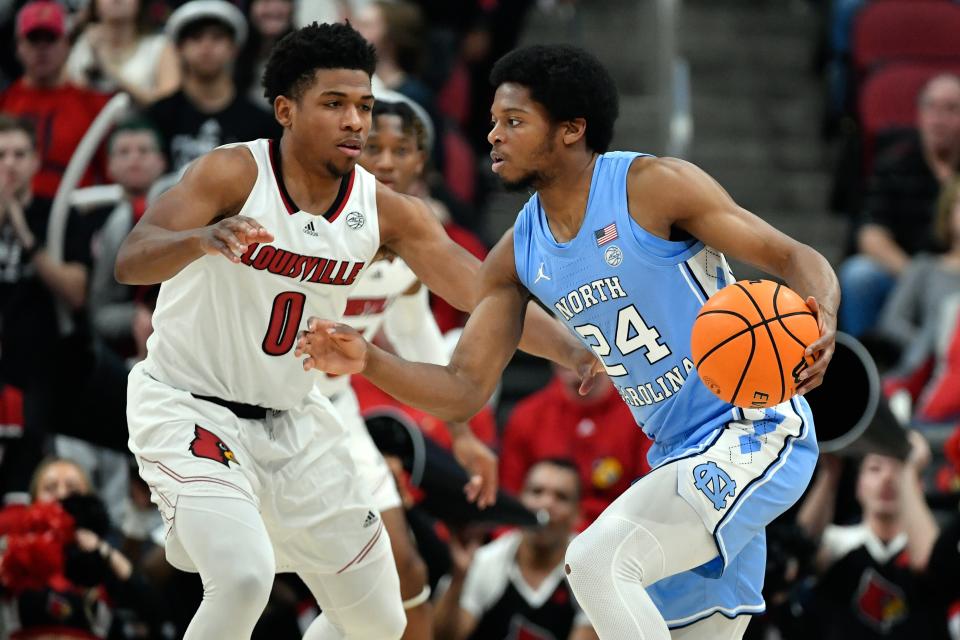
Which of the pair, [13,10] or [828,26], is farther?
[828,26]

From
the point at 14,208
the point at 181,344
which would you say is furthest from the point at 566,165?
the point at 14,208

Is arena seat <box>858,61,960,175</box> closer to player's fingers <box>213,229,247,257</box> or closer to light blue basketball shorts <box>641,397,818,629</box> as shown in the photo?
light blue basketball shorts <box>641,397,818,629</box>

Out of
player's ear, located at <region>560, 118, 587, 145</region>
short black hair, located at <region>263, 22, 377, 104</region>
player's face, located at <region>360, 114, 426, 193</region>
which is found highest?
short black hair, located at <region>263, 22, 377, 104</region>

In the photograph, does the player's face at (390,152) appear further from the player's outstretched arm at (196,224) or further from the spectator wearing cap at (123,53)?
the spectator wearing cap at (123,53)

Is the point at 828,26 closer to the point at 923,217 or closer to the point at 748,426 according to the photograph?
the point at 923,217

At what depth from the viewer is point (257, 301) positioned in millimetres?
5469

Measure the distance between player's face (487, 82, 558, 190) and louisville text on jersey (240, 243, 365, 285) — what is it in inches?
26.7

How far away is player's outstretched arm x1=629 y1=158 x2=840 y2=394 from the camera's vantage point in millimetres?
4988

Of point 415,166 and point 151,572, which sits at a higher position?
point 415,166

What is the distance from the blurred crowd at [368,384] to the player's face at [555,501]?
1 centimetres

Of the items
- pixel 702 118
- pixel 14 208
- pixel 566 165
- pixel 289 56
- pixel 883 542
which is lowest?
pixel 883 542

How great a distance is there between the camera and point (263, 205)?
214 inches

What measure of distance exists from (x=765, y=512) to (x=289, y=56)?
2273mm

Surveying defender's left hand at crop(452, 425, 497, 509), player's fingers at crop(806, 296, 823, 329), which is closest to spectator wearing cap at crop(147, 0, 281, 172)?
defender's left hand at crop(452, 425, 497, 509)
